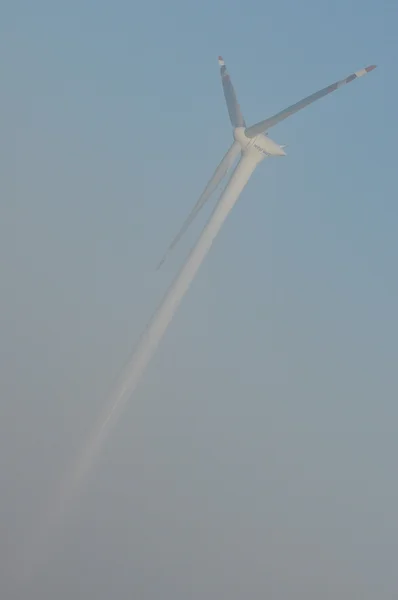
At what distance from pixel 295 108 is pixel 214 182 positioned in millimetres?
9350

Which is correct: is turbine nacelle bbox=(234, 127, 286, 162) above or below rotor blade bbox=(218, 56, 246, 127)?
below

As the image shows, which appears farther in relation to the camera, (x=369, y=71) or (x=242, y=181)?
(x=242, y=181)

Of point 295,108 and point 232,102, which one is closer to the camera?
point 295,108

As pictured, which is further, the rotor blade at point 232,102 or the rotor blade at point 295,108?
the rotor blade at point 232,102

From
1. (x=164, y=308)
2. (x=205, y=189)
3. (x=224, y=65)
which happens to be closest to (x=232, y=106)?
(x=224, y=65)

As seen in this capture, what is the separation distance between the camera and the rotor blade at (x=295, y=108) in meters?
45.8

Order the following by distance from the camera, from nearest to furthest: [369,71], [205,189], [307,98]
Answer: [369,71] < [307,98] < [205,189]

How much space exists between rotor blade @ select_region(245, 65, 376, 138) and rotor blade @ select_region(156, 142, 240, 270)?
7.33ft

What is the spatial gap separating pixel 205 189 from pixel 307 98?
11.0 metres

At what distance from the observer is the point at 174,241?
56.9 m

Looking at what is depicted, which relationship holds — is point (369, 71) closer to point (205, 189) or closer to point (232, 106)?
point (232, 106)

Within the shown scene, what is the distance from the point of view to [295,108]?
48531 mm

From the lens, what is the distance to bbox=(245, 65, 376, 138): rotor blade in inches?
1804

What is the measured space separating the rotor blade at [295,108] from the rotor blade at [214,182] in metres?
2.23
